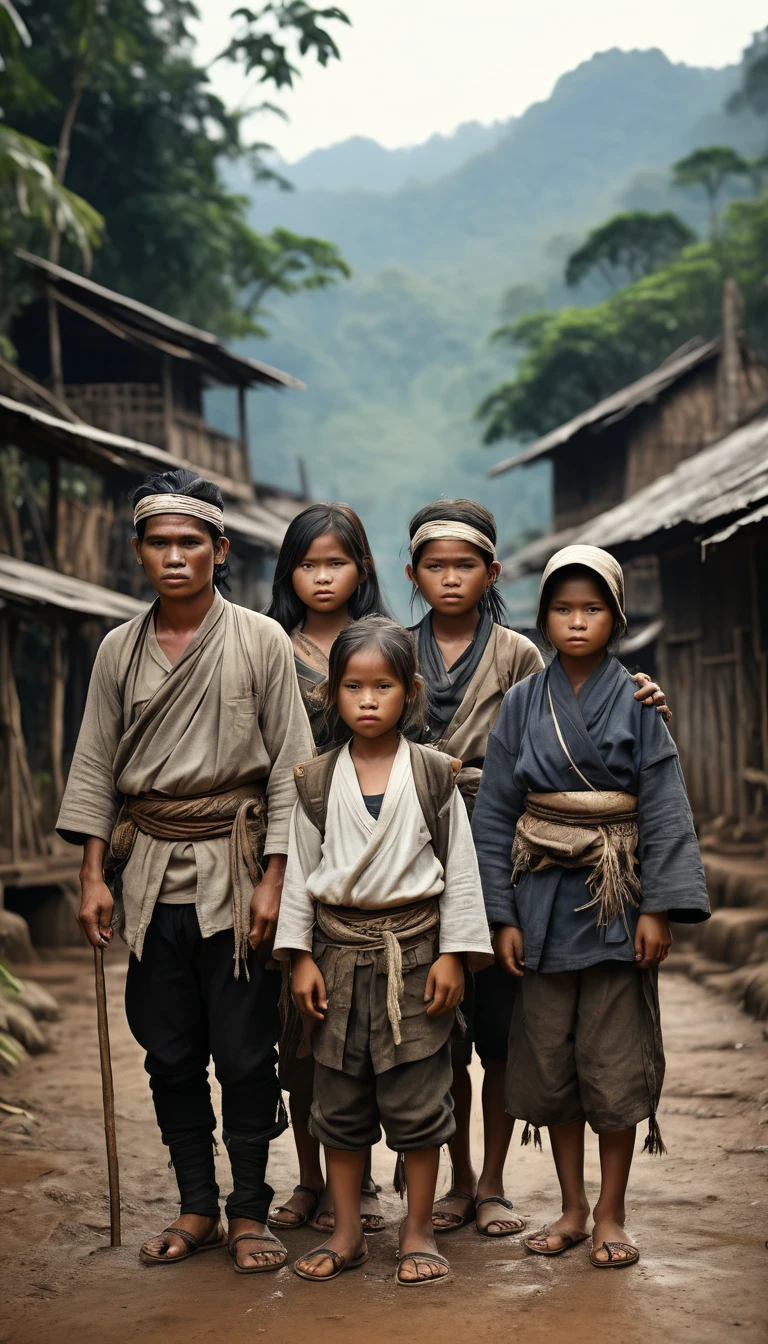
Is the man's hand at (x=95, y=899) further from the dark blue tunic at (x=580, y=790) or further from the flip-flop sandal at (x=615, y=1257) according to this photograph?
the flip-flop sandal at (x=615, y=1257)

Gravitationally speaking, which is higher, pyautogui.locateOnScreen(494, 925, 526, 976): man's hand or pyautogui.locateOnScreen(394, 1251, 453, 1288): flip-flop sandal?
pyautogui.locateOnScreen(494, 925, 526, 976): man's hand

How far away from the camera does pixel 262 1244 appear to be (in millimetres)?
3354

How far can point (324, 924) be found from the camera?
331 centimetres

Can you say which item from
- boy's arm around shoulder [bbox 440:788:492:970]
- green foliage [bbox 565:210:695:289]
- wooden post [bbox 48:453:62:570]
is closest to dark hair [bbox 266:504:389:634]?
boy's arm around shoulder [bbox 440:788:492:970]

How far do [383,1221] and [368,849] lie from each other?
124cm

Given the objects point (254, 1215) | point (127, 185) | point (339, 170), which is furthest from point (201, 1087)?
point (339, 170)

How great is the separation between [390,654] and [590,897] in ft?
2.65

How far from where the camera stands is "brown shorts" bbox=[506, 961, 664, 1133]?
3277 millimetres

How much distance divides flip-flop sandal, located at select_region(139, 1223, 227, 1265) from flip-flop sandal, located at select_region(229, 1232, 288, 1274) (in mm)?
130

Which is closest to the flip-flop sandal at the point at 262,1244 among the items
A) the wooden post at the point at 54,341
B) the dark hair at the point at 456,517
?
the dark hair at the point at 456,517

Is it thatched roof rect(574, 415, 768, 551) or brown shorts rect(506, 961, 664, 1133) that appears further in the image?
thatched roof rect(574, 415, 768, 551)

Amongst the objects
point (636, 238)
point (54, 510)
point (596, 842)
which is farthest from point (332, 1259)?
point (636, 238)

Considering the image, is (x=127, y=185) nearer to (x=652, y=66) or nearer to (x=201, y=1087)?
(x=201, y=1087)

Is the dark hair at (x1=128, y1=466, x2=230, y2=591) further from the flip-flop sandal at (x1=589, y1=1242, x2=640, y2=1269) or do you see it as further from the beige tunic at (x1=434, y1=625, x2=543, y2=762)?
the flip-flop sandal at (x1=589, y1=1242, x2=640, y2=1269)
